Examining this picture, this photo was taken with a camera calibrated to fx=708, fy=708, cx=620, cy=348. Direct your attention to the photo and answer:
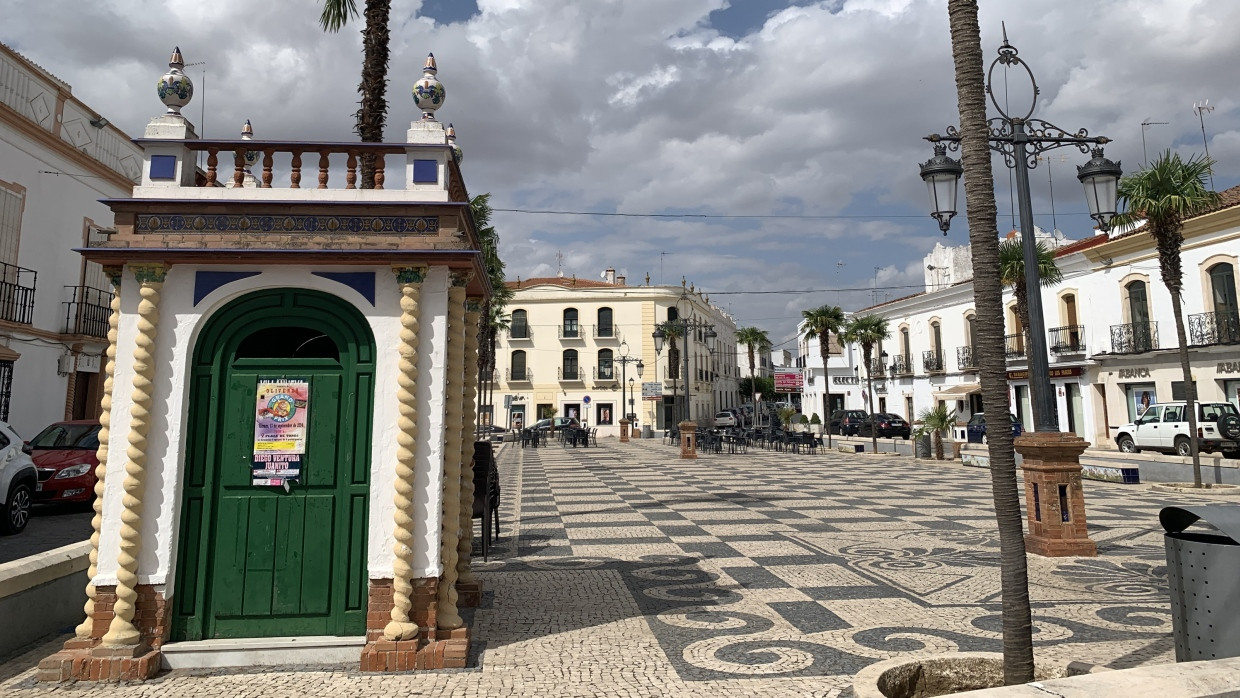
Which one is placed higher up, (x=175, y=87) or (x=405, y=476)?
(x=175, y=87)

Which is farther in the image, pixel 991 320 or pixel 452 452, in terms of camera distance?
pixel 452 452

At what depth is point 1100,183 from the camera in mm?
8250

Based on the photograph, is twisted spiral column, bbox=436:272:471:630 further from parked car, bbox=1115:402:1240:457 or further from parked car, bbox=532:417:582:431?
parked car, bbox=532:417:582:431

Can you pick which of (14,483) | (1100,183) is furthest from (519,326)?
(1100,183)

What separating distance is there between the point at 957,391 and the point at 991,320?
34.2 meters

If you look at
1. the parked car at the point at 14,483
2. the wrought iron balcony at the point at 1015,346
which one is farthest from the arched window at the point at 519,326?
the parked car at the point at 14,483

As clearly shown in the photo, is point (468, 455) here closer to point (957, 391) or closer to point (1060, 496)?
point (1060, 496)

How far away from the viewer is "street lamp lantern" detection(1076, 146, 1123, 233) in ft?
26.9

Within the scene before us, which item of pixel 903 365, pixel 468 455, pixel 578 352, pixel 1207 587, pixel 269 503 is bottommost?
pixel 1207 587

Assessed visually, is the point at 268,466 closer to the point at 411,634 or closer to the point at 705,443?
the point at 411,634

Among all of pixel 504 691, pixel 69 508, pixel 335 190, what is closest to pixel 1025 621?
pixel 504 691

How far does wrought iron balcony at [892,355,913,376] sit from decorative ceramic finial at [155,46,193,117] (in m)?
38.5

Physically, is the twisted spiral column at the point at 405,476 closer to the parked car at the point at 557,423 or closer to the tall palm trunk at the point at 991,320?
the tall palm trunk at the point at 991,320

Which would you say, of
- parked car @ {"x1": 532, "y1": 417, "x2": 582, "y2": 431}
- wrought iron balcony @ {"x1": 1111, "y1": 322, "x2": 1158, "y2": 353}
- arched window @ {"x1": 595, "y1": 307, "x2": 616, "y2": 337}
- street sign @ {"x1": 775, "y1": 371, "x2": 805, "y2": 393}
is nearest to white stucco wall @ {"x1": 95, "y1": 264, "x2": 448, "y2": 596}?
wrought iron balcony @ {"x1": 1111, "y1": 322, "x2": 1158, "y2": 353}
